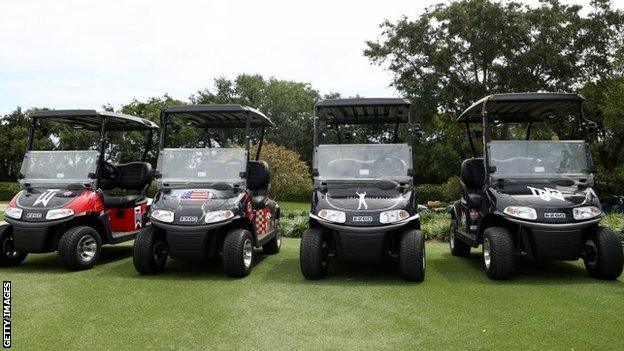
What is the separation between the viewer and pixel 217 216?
22.8ft

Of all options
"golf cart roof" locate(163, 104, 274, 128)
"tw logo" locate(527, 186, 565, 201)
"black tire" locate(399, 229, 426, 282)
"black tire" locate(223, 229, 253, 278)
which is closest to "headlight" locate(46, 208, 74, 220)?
"golf cart roof" locate(163, 104, 274, 128)

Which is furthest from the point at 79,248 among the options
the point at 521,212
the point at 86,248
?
the point at 521,212

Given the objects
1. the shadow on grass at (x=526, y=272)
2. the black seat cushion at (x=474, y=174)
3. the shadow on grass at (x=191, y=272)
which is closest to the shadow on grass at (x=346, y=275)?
the shadow on grass at (x=191, y=272)

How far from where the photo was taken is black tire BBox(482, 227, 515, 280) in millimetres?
6551

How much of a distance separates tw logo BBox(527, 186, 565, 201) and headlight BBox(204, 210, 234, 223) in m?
3.92

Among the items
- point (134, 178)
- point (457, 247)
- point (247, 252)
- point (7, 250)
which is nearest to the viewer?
point (247, 252)

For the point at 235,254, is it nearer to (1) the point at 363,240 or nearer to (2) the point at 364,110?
(1) the point at 363,240

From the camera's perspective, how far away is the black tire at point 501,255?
258 inches

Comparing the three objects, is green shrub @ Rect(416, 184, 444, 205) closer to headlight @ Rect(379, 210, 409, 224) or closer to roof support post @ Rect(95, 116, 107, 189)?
roof support post @ Rect(95, 116, 107, 189)

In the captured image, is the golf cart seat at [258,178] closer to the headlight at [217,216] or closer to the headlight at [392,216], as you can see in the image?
the headlight at [217,216]

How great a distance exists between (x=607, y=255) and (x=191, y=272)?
5291 mm

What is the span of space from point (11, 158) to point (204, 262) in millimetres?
40208

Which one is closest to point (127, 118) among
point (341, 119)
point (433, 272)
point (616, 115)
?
point (341, 119)

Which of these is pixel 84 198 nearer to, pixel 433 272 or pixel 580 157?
pixel 433 272
